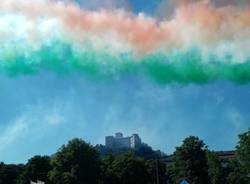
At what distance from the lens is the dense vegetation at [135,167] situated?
74312mm

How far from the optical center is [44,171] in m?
110

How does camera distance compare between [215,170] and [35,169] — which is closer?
[215,170]

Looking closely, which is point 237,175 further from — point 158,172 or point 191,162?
point 158,172

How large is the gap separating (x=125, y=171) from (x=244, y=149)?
121 feet

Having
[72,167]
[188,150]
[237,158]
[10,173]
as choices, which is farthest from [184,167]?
[10,173]

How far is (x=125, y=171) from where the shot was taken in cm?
10056

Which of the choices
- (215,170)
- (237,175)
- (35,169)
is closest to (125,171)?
(35,169)

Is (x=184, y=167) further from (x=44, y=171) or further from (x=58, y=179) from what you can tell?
(x=44, y=171)

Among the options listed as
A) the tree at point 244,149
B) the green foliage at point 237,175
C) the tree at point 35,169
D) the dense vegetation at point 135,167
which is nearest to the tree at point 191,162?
the dense vegetation at point 135,167

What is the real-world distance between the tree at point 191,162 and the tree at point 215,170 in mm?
8026

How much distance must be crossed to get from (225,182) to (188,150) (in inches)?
499

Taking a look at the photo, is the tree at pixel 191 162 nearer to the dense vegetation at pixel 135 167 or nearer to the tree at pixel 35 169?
the dense vegetation at pixel 135 167

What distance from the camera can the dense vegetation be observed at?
7431 cm

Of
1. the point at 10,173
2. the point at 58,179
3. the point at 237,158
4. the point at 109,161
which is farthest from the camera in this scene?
the point at 10,173
